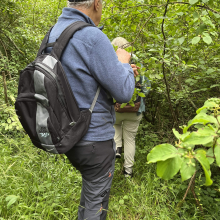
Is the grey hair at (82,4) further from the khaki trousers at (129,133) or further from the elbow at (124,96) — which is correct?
the khaki trousers at (129,133)

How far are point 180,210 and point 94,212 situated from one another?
115 cm

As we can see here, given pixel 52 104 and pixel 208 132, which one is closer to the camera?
pixel 208 132

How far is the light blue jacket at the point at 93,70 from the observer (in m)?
1.19

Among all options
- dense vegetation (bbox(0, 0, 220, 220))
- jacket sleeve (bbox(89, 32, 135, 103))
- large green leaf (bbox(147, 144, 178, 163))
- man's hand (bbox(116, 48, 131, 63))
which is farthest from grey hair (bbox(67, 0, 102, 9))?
large green leaf (bbox(147, 144, 178, 163))

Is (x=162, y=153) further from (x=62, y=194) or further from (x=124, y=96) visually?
(x=62, y=194)

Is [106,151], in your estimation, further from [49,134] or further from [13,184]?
[13,184]

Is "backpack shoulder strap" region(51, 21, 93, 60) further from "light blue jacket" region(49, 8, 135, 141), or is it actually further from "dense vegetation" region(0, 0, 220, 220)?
"dense vegetation" region(0, 0, 220, 220)

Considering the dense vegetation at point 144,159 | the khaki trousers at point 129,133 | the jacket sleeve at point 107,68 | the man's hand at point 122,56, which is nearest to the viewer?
the jacket sleeve at point 107,68

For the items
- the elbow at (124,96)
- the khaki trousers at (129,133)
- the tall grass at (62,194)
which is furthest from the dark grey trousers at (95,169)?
the khaki trousers at (129,133)

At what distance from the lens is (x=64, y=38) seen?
4.01ft

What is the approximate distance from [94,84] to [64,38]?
1.14 ft

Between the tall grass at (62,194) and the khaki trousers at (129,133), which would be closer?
the tall grass at (62,194)

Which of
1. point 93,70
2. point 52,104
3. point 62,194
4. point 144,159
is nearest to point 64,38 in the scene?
point 93,70

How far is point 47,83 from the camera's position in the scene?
3.85ft
